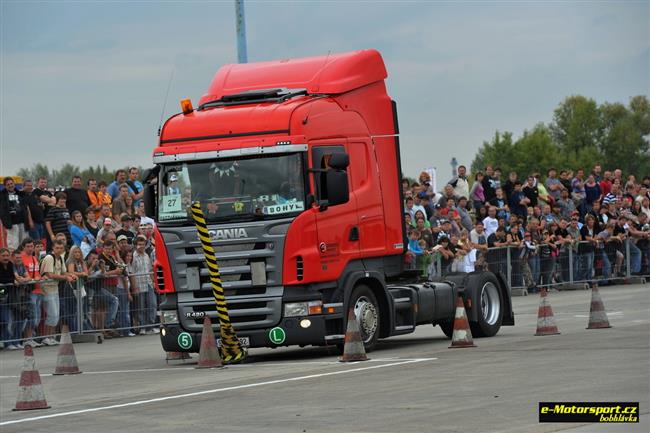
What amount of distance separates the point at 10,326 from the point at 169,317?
22.0 ft

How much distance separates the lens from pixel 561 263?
36906 millimetres

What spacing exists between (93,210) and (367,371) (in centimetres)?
1321

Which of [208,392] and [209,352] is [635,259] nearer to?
[209,352]

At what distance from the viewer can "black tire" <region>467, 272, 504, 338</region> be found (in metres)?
22.1

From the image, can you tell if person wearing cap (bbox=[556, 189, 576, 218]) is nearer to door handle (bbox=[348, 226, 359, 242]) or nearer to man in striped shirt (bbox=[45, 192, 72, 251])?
man in striped shirt (bbox=[45, 192, 72, 251])

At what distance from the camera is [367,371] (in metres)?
17.0

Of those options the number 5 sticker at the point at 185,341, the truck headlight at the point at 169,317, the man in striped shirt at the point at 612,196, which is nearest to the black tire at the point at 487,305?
the number 5 sticker at the point at 185,341

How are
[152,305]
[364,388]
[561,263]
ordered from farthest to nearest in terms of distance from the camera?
[561,263] < [152,305] < [364,388]

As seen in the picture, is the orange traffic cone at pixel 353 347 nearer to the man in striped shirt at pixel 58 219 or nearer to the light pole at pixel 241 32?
the man in striped shirt at pixel 58 219

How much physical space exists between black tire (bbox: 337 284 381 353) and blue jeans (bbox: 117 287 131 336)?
881 centimetres

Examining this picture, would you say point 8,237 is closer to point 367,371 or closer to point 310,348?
point 310,348

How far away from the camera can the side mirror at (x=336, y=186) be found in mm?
19141

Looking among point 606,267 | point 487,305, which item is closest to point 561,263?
point 606,267

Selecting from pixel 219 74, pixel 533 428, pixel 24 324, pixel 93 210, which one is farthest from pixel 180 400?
pixel 93 210
